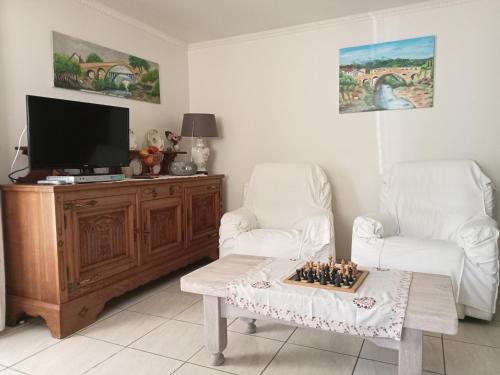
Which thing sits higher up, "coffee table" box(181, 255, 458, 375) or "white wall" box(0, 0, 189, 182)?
"white wall" box(0, 0, 189, 182)

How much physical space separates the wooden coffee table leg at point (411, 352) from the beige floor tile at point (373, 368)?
0.35 metres

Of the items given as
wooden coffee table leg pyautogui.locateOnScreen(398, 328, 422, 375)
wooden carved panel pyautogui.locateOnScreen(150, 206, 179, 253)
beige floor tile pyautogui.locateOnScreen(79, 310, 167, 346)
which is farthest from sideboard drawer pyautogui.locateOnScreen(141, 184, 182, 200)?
wooden coffee table leg pyautogui.locateOnScreen(398, 328, 422, 375)

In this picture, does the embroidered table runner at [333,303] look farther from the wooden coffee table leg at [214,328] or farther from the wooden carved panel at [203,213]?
the wooden carved panel at [203,213]

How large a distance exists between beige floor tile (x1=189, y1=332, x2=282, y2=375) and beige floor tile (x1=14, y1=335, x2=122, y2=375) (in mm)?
497

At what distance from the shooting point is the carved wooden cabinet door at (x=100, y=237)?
7.31 feet

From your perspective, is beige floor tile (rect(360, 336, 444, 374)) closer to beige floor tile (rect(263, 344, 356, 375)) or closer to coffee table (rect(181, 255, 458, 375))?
beige floor tile (rect(263, 344, 356, 375))

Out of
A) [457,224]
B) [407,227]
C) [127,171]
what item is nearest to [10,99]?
[127,171]

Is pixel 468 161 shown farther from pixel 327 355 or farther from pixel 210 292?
pixel 210 292

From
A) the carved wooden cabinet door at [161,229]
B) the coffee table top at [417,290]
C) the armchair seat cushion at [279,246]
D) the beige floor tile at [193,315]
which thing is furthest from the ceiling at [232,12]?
the beige floor tile at [193,315]

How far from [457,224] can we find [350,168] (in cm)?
102

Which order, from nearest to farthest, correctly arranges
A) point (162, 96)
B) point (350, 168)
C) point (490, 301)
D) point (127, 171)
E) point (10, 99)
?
1. point (490, 301)
2. point (10, 99)
3. point (127, 171)
4. point (350, 168)
5. point (162, 96)

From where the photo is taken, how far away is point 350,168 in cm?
343

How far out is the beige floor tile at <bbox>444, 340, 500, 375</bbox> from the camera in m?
1.77

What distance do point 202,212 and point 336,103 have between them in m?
1.59
